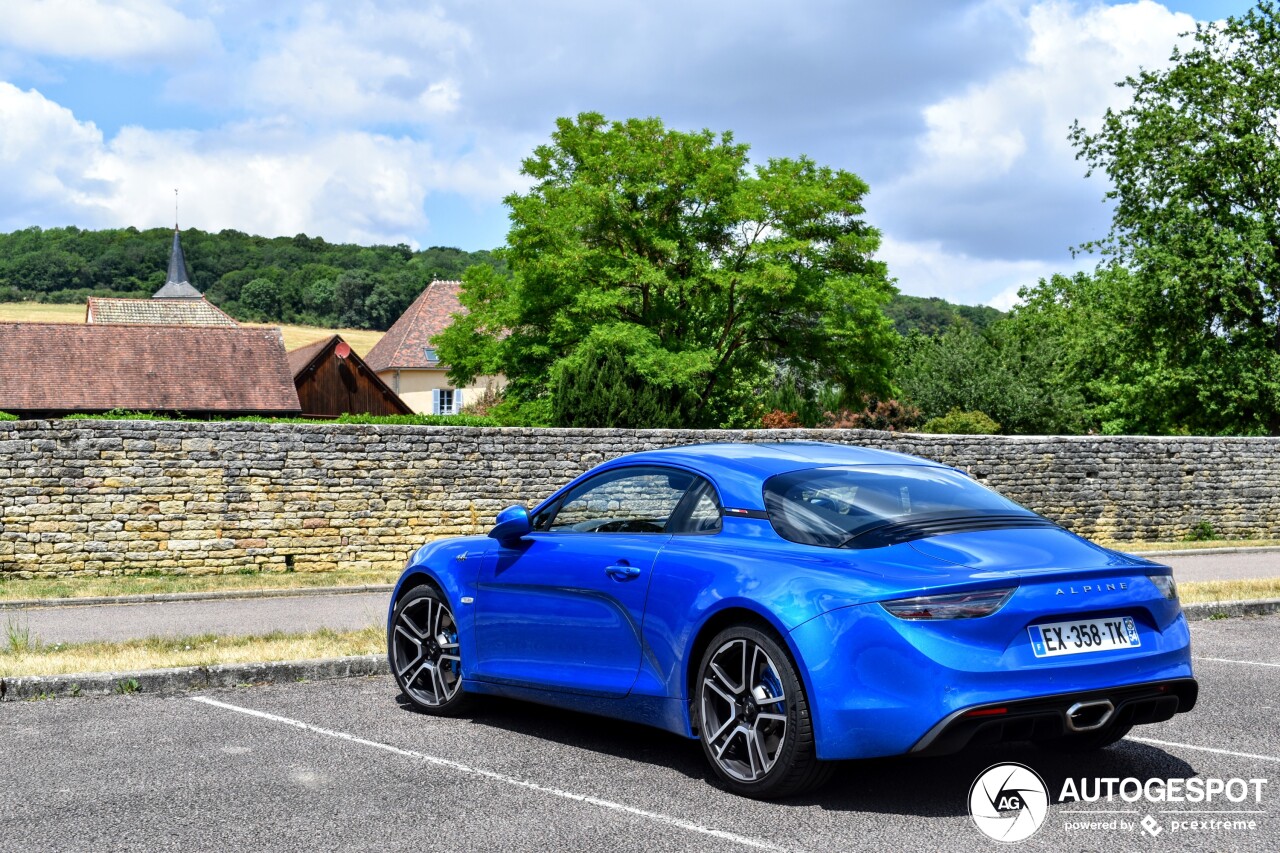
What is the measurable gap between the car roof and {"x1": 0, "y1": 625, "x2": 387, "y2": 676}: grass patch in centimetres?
348

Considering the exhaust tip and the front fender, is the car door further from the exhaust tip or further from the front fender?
the exhaust tip

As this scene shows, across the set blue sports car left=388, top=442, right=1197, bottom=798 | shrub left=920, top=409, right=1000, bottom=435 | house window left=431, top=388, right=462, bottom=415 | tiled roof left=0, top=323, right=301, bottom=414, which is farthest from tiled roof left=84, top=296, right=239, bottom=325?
blue sports car left=388, top=442, right=1197, bottom=798

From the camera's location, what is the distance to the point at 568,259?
33.2m

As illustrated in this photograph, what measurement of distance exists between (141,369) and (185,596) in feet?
121

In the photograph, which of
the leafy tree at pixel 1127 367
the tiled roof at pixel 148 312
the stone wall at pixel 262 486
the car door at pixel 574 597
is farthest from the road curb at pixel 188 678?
the tiled roof at pixel 148 312

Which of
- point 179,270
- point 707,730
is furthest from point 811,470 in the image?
point 179,270

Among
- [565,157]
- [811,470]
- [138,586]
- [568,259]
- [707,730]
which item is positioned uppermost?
[565,157]

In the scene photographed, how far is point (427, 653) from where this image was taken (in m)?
7.28

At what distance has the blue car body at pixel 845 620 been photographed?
482 cm

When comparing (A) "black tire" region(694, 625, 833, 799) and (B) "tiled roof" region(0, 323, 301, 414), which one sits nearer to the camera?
(A) "black tire" region(694, 625, 833, 799)

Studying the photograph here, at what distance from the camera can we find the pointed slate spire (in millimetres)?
100875

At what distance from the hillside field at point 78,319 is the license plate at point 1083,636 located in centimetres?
9205

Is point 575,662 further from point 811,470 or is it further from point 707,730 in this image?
point 811,470

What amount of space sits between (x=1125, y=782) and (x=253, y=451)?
14.7m
